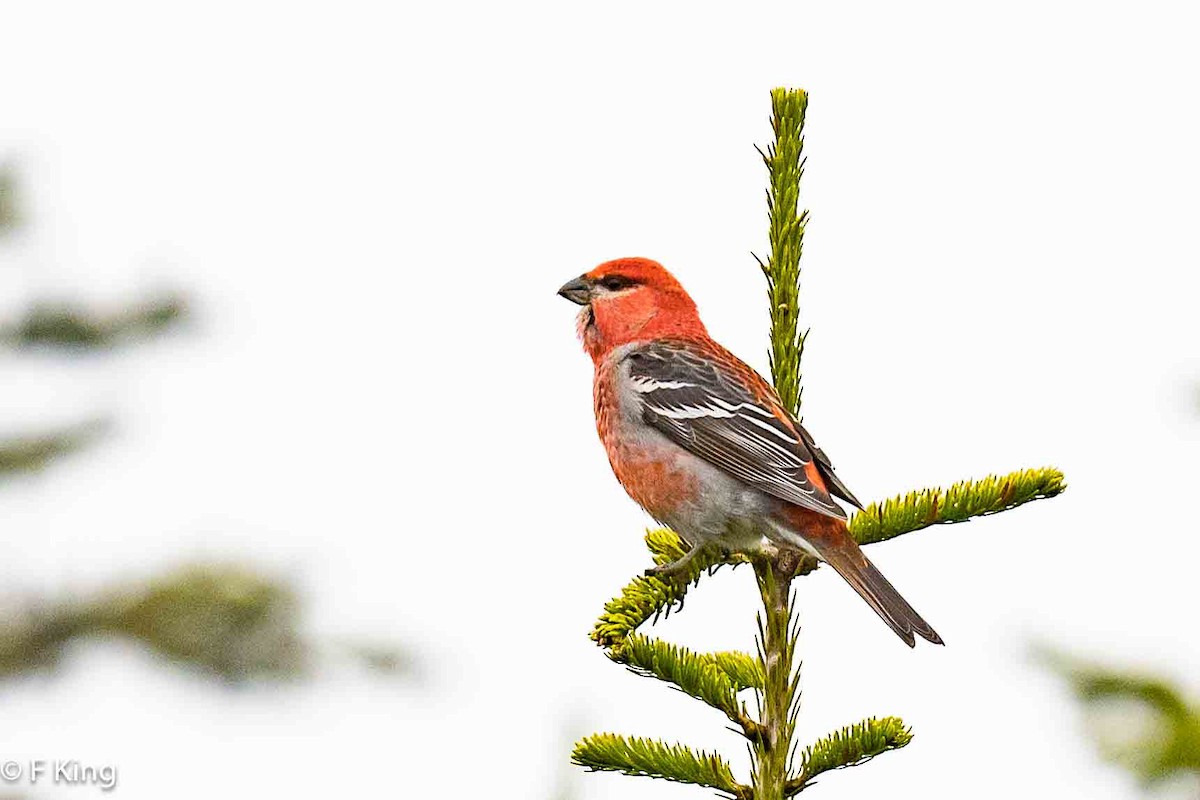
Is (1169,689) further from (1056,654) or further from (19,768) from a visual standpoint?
(19,768)

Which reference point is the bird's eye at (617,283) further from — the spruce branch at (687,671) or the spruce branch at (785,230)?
the spruce branch at (687,671)

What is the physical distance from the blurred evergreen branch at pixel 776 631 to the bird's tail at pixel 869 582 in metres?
0.10

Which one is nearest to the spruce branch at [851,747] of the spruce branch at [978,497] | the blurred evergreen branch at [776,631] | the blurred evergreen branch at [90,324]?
the blurred evergreen branch at [776,631]

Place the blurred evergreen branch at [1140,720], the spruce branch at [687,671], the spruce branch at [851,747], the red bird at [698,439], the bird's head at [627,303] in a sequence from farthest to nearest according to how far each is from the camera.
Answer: the bird's head at [627,303]
the red bird at [698,439]
the blurred evergreen branch at [1140,720]
the spruce branch at [687,671]
the spruce branch at [851,747]

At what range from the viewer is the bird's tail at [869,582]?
3883 millimetres

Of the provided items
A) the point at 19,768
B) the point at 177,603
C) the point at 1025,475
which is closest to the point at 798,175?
the point at 1025,475

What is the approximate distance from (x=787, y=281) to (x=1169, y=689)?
131 cm

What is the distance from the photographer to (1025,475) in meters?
3.23

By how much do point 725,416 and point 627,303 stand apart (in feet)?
2.53

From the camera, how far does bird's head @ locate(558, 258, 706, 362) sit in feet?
17.7

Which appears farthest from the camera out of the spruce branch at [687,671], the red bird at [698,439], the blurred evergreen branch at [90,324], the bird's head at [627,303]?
the bird's head at [627,303]

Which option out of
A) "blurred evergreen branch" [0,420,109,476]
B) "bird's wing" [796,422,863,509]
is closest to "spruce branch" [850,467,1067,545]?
"bird's wing" [796,422,863,509]

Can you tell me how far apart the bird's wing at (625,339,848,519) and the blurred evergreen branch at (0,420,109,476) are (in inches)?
81.0

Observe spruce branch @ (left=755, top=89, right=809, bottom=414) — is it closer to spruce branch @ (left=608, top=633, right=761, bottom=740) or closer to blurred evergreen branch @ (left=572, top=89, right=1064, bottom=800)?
blurred evergreen branch @ (left=572, top=89, right=1064, bottom=800)
